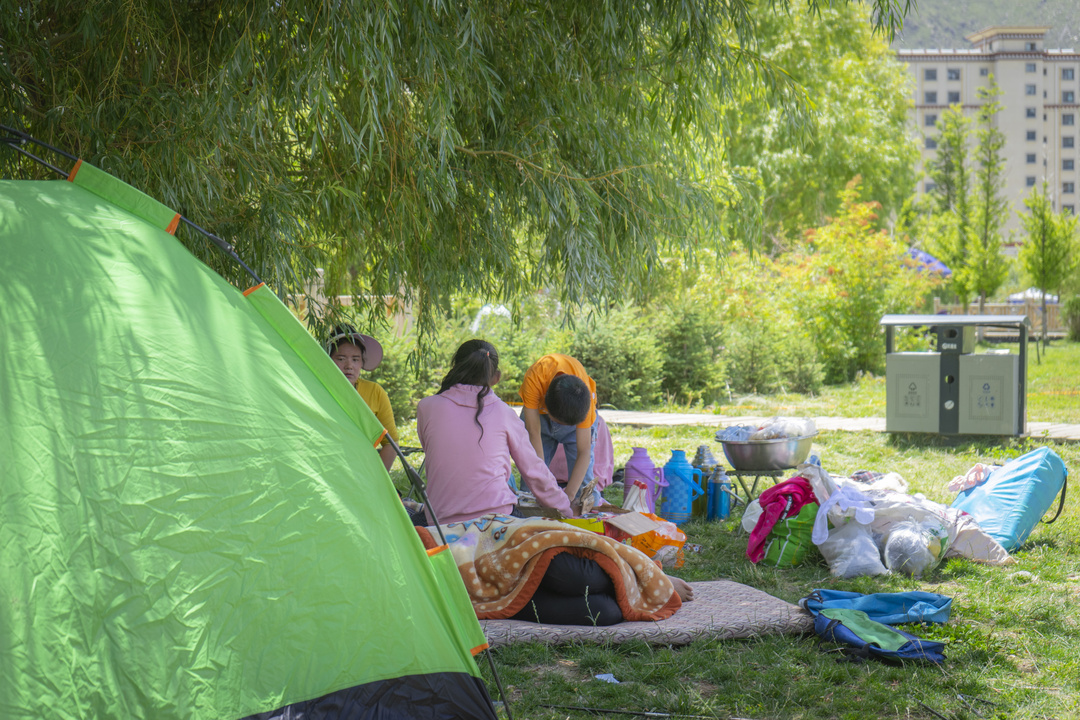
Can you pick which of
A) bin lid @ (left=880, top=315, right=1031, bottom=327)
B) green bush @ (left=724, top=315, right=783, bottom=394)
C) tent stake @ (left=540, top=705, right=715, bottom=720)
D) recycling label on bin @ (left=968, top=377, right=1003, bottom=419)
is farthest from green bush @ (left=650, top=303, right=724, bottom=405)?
tent stake @ (left=540, top=705, right=715, bottom=720)

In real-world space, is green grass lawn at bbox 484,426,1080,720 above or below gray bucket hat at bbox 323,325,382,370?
below

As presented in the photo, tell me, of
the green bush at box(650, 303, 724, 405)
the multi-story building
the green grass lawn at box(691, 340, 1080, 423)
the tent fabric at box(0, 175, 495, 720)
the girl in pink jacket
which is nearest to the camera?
the tent fabric at box(0, 175, 495, 720)

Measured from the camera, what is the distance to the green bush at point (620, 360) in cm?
1234

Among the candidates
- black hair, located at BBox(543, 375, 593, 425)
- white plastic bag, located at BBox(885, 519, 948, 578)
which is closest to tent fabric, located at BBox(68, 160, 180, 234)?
black hair, located at BBox(543, 375, 593, 425)

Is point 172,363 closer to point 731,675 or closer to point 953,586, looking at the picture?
point 731,675

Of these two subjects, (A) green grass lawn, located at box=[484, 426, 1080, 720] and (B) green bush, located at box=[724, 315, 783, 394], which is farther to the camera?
(B) green bush, located at box=[724, 315, 783, 394]

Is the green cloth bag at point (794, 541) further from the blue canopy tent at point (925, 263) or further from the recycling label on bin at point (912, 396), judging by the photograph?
the blue canopy tent at point (925, 263)

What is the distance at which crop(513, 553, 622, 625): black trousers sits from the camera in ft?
12.3

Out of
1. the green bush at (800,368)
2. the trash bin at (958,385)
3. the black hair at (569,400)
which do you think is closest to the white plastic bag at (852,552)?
the black hair at (569,400)

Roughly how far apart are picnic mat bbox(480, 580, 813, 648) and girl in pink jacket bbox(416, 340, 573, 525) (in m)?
0.59

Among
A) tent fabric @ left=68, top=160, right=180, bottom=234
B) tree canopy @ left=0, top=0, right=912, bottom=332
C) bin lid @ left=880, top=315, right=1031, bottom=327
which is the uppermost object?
tree canopy @ left=0, top=0, right=912, bottom=332

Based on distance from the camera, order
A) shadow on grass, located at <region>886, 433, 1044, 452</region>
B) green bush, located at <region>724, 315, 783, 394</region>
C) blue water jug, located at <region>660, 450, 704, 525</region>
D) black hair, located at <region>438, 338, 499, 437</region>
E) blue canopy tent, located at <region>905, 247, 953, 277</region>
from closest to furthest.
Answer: black hair, located at <region>438, 338, 499, 437</region> → blue water jug, located at <region>660, 450, 704, 525</region> → shadow on grass, located at <region>886, 433, 1044, 452</region> → green bush, located at <region>724, 315, 783, 394</region> → blue canopy tent, located at <region>905, 247, 953, 277</region>

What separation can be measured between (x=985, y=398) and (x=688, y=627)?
6018mm

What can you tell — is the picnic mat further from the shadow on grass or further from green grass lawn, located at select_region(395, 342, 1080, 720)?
the shadow on grass
